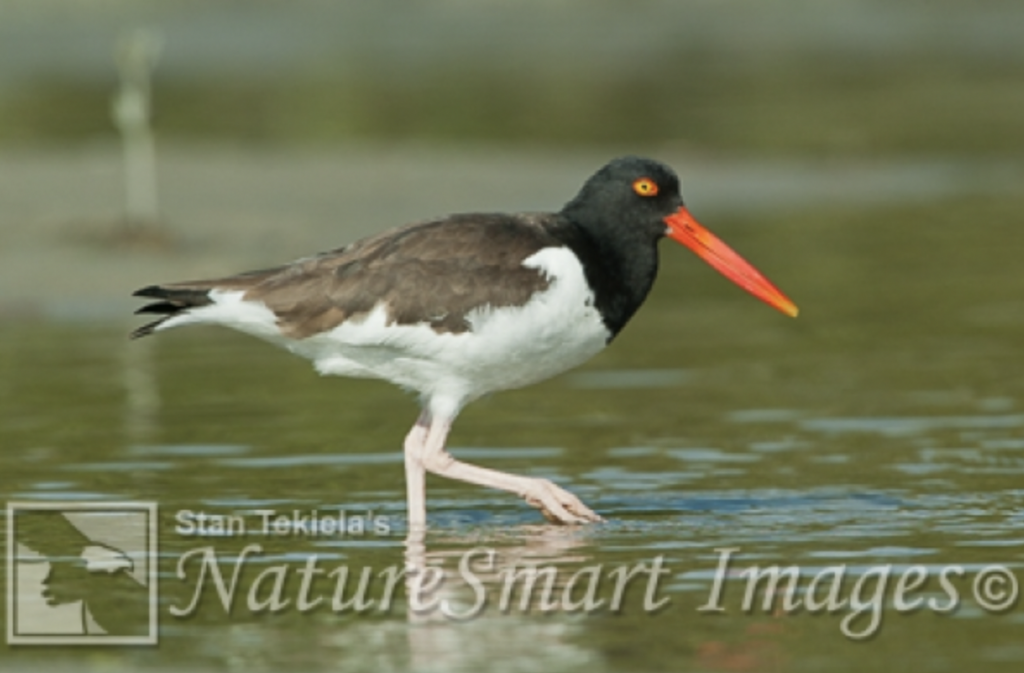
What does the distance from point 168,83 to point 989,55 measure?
13.5 m

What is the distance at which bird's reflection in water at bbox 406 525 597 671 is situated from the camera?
25.1 feet

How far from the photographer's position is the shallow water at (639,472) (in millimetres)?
7926

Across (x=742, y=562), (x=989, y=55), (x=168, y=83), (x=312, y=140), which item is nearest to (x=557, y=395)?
(x=742, y=562)

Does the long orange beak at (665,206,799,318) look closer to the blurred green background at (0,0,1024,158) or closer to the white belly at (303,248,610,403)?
the white belly at (303,248,610,403)

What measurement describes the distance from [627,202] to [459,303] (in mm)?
1065

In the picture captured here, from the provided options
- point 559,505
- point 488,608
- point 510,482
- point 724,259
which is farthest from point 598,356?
point 488,608

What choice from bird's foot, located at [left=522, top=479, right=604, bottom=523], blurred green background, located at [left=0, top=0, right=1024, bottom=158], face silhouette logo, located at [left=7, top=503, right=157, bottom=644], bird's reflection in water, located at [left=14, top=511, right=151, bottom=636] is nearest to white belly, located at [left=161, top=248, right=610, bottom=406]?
bird's foot, located at [left=522, top=479, right=604, bottom=523]

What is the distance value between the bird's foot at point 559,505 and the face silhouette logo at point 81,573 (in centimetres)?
173

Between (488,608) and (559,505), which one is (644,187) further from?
(488,608)

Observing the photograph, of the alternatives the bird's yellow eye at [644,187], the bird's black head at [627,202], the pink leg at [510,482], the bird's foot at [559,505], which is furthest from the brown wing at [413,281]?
the bird's foot at [559,505]

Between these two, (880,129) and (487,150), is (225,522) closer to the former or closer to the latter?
(487,150)

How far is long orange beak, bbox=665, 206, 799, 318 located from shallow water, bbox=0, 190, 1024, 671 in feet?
2.86

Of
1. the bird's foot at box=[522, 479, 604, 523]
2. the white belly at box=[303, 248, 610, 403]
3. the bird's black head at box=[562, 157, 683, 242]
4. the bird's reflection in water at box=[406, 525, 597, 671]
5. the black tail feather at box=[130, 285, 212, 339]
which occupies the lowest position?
the bird's reflection in water at box=[406, 525, 597, 671]

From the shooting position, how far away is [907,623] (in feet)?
26.4
